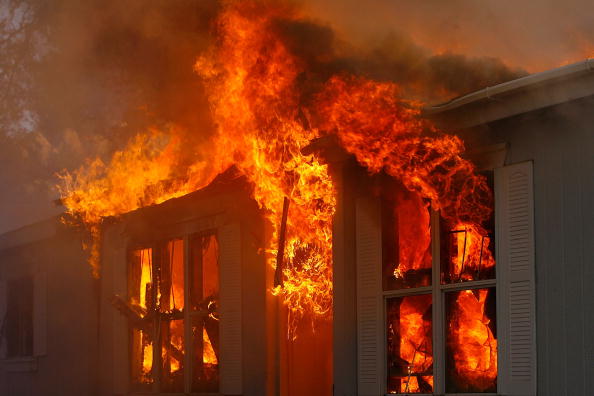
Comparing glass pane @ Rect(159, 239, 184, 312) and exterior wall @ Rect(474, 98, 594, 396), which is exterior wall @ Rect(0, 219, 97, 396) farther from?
exterior wall @ Rect(474, 98, 594, 396)

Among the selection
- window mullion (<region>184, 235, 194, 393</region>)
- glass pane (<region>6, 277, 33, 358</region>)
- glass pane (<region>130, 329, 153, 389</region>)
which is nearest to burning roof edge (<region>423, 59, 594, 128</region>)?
window mullion (<region>184, 235, 194, 393</region>)

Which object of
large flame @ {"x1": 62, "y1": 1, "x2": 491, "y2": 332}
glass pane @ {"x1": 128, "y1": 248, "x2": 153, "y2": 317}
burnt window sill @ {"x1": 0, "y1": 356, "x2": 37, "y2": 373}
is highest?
large flame @ {"x1": 62, "y1": 1, "x2": 491, "y2": 332}

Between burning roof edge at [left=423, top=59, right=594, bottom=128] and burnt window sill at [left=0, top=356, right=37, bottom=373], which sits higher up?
burning roof edge at [left=423, top=59, right=594, bottom=128]

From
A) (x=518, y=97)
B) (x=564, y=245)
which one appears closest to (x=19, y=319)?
(x=518, y=97)

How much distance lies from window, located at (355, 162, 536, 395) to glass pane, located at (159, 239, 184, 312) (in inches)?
147

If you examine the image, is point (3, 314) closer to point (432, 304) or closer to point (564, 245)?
point (432, 304)

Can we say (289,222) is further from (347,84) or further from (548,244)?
(548,244)

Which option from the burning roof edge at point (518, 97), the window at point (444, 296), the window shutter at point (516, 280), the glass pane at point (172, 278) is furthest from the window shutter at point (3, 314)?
the window shutter at point (516, 280)

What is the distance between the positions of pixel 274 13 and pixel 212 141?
2423 millimetres

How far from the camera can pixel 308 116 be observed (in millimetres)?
9188

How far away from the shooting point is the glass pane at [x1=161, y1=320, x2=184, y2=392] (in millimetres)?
11992

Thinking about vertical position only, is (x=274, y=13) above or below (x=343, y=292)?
above

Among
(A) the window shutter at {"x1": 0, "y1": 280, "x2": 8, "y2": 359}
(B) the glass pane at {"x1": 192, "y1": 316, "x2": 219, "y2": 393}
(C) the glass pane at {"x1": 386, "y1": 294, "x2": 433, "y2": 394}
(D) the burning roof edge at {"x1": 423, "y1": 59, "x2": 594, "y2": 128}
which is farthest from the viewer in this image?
(A) the window shutter at {"x1": 0, "y1": 280, "x2": 8, "y2": 359}

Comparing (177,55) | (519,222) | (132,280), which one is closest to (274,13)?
(177,55)
